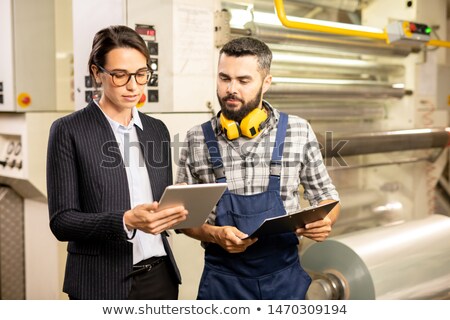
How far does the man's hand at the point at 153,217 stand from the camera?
3.67 feet

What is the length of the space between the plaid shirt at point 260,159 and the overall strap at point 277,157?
27 mm

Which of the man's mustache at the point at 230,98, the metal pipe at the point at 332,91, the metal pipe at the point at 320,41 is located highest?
the metal pipe at the point at 320,41

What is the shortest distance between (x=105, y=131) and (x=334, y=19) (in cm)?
207

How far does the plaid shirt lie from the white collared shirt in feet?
0.61

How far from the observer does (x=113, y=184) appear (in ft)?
4.05

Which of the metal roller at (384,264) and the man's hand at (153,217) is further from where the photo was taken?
the metal roller at (384,264)

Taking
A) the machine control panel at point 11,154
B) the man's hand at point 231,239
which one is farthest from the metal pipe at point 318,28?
the machine control panel at point 11,154

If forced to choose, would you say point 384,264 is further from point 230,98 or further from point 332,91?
point 230,98

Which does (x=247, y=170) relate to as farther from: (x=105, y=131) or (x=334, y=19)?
(x=334, y=19)

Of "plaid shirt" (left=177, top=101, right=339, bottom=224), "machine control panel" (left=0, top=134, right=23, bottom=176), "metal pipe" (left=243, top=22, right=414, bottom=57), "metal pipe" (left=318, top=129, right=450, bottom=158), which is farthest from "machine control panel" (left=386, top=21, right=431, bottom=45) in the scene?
"machine control panel" (left=0, top=134, right=23, bottom=176)

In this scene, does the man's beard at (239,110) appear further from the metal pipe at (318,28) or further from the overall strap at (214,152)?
the metal pipe at (318,28)

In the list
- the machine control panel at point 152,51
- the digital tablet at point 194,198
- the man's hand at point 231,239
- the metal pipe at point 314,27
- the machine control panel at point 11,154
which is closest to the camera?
the digital tablet at point 194,198

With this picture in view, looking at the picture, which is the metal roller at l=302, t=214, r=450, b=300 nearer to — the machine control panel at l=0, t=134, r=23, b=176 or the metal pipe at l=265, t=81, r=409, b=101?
the metal pipe at l=265, t=81, r=409, b=101

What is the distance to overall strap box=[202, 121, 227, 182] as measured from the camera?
139cm
